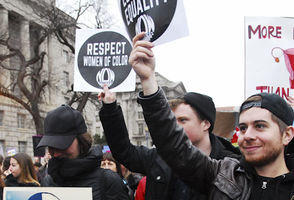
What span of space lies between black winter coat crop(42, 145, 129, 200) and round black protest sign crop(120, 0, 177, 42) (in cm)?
95

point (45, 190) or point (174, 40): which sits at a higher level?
point (174, 40)

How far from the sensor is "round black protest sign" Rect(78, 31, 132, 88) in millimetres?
3561

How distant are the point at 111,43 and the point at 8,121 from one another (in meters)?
29.1

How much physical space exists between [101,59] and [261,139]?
2105 millimetres

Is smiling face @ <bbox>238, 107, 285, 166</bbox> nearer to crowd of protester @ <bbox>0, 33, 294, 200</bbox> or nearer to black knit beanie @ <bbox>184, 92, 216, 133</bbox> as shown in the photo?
crowd of protester @ <bbox>0, 33, 294, 200</bbox>

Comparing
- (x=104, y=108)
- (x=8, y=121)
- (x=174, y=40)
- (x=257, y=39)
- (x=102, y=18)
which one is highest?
(x=102, y=18)

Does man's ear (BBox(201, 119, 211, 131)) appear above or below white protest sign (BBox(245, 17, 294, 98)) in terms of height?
below

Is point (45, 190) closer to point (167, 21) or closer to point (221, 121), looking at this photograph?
point (167, 21)

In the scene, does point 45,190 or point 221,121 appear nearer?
point 45,190

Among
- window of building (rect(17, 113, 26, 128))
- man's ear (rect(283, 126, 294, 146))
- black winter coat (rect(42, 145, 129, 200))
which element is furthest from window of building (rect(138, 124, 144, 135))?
man's ear (rect(283, 126, 294, 146))

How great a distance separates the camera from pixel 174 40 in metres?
Result: 1.95

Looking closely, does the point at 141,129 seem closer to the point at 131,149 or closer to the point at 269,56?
the point at 269,56

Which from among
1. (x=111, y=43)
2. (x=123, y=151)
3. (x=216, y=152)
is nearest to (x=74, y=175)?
(x=123, y=151)

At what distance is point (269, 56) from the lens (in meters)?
4.27
